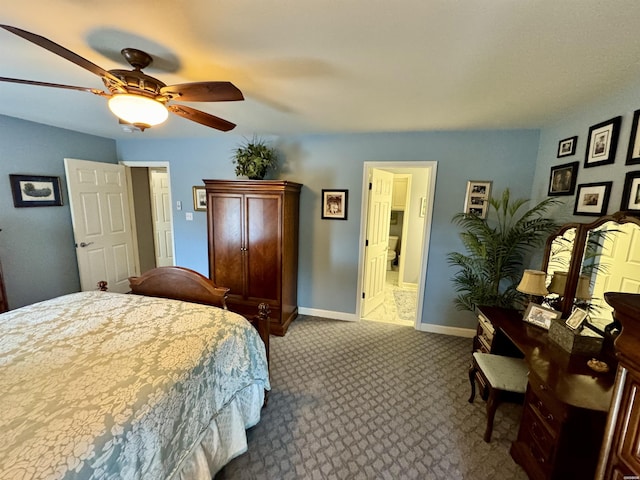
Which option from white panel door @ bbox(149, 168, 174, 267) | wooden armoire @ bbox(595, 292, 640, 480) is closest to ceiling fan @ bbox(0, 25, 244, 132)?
wooden armoire @ bbox(595, 292, 640, 480)

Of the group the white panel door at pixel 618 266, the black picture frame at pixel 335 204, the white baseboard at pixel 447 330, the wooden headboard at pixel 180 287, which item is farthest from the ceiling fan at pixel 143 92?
the white baseboard at pixel 447 330

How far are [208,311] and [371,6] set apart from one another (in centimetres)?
184

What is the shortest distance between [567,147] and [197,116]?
115 inches

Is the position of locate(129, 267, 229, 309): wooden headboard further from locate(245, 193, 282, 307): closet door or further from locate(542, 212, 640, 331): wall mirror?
locate(542, 212, 640, 331): wall mirror

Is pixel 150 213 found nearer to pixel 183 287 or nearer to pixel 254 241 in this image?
pixel 254 241

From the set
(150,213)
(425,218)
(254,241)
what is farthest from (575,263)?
(150,213)

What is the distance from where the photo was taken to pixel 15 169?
279 centimetres

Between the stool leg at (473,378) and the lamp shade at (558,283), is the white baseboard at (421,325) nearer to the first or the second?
the stool leg at (473,378)

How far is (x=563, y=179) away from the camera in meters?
2.19

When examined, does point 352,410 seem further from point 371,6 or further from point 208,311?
point 371,6

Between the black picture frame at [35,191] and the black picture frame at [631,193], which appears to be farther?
the black picture frame at [35,191]

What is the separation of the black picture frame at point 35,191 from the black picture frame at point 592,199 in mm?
5209

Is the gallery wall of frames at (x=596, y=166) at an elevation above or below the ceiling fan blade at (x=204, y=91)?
below

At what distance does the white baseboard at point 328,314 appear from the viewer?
11.1 ft
